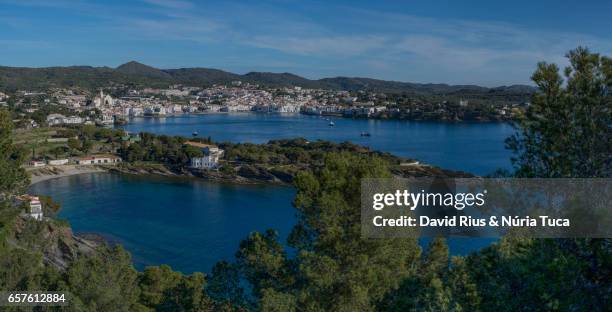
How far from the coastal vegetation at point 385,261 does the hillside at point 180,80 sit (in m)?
26.6

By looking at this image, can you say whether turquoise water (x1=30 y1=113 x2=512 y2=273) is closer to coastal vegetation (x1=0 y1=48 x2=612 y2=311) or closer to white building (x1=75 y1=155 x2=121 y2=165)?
white building (x1=75 y1=155 x2=121 y2=165)

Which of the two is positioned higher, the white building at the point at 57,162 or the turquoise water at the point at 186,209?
the white building at the point at 57,162

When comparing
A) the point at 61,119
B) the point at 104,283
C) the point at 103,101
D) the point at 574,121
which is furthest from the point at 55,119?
the point at 574,121

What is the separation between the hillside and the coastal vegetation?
2658 centimetres

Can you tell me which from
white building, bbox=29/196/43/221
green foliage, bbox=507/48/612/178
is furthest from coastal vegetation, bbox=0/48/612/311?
white building, bbox=29/196/43/221

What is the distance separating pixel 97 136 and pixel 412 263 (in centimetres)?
1642

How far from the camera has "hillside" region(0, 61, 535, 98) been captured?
39.2 metres

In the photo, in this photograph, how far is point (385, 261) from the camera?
2119 millimetres

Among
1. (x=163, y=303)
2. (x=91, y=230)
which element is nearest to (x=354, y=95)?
(x=91, y=230)

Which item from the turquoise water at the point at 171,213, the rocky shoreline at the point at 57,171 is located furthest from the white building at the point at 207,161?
the rocky shoreline at the point at 57,171

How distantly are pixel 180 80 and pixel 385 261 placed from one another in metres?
56.8

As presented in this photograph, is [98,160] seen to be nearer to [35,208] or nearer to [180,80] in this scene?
[35,208]

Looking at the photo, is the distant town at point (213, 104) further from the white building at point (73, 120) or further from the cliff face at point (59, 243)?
the cliff face at point (59, 243)

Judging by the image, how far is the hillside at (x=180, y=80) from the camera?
39.2 meters
